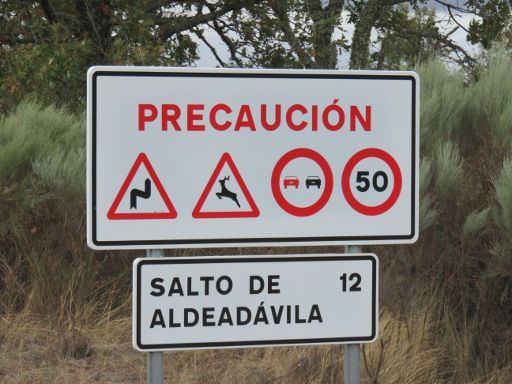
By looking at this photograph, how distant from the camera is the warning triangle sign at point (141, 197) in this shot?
9.49 ft

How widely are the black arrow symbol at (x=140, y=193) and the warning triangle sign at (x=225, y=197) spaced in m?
0.15

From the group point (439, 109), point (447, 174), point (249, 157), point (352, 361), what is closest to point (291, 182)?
point (249, 157)

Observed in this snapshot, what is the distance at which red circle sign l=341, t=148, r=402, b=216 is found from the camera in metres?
3.03

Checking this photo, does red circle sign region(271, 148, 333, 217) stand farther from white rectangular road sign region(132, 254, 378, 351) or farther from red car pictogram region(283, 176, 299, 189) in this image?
white rectangular road sign region(132, 254, 378, 351)

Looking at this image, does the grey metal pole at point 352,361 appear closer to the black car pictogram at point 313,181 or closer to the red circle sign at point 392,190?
the red circle sign at point 392,190

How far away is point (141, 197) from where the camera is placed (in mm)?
2910

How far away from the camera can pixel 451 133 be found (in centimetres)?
601

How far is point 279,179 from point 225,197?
6.7 inches

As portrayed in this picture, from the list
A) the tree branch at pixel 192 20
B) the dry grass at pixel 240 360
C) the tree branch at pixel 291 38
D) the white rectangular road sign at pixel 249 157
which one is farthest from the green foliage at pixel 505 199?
the tree branch at pixel 192 20

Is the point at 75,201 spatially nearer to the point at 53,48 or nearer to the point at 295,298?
the point at 295,298

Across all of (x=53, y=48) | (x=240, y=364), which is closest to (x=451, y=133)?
(x=240, y=364)

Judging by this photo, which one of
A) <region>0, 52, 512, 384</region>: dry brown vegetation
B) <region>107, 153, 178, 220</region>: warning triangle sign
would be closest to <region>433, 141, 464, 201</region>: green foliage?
<region>0, 52, 512, 384</region>: dry brown vegetation

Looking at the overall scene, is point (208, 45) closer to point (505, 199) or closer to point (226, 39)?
point (226, 39)

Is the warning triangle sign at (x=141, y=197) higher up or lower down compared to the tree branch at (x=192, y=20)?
lower down
